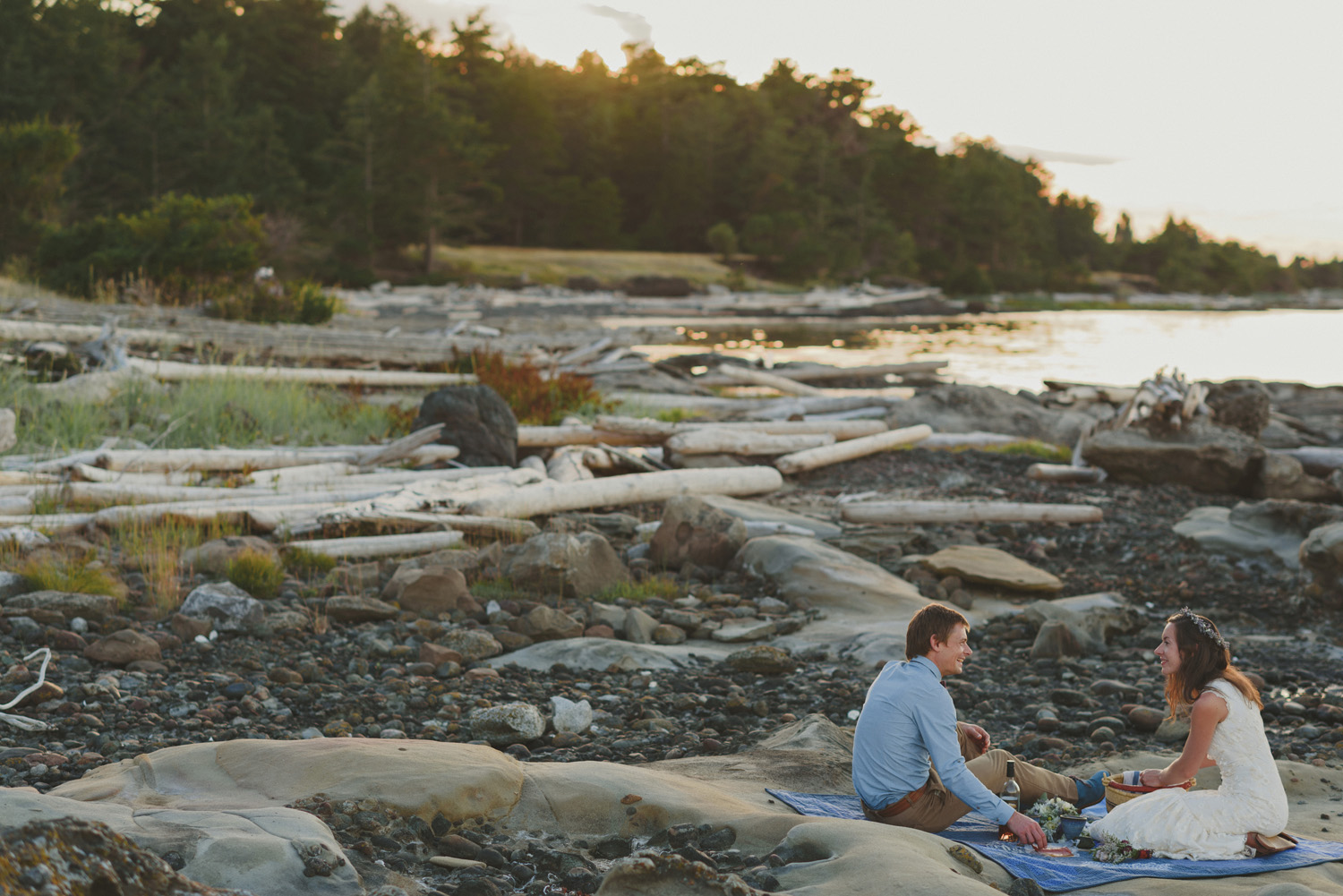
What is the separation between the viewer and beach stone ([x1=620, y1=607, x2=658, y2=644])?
6.87 metres

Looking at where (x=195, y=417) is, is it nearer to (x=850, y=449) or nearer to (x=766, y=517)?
(x=766, y=517)

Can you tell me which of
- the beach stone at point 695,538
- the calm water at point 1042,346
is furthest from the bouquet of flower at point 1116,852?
the calm water at point 1042,346

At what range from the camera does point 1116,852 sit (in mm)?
3814

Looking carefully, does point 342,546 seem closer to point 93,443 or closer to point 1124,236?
point 93,443

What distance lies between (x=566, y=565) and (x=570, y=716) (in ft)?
8.22

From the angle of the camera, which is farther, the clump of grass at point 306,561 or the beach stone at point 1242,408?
the beach stone at point 1242,408

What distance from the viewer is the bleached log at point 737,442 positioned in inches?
490

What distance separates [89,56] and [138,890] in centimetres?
5772

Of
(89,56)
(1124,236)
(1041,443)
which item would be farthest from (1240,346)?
(1124,236)

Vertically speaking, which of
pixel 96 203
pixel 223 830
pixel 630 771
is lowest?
pixel 630 771

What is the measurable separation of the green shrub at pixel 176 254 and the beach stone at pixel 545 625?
1724 centimetres

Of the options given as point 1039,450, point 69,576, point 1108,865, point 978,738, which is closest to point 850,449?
point 1039,450

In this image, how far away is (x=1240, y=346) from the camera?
40.9 m

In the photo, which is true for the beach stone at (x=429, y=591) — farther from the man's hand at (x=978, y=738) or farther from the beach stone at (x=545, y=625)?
the man's hand at (x=978, y=738)
